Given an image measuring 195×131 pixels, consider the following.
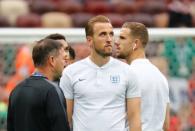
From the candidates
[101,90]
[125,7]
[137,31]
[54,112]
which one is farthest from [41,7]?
[54,112]

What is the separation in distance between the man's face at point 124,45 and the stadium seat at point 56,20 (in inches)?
144

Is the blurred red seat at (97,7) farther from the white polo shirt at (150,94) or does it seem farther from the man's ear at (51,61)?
the man's ear at (51,61)

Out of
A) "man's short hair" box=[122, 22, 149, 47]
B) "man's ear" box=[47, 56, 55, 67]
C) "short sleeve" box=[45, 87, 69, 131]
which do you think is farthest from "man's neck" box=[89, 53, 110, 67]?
"short sleeve" box=[45, 87, 69, 131]

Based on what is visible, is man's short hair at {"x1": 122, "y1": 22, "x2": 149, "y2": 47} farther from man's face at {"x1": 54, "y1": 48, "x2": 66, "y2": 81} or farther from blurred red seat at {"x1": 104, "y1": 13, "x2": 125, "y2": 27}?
blurred red seat at {"x1": 104, "y1": 13, "x2": 125, "y2": 27}

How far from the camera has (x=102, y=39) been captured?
4.76 meters

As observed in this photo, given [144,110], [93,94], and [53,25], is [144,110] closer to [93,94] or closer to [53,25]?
[93,94]

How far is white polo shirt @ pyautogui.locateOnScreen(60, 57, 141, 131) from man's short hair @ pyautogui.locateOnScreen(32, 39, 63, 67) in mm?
455

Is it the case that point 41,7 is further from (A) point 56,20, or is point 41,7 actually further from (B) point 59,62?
(B) point 59,62

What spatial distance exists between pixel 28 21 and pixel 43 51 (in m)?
4.89

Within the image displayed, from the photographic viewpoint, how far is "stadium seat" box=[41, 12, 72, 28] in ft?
29.0

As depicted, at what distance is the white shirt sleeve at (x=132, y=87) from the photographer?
15.5 ft

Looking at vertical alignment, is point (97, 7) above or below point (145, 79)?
below

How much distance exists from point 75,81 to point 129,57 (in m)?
0.51

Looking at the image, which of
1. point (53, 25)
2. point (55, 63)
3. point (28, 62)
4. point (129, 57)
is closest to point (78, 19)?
point (53, 25)
